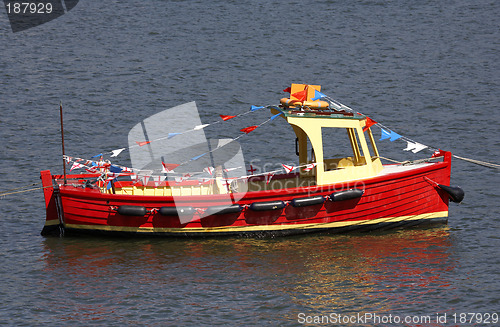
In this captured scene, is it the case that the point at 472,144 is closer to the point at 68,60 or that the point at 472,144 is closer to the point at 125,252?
the point at 125,252

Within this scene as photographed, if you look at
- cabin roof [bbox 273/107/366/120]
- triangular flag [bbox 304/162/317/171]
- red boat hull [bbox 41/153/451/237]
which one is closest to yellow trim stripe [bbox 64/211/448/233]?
red boat hull [bbox 41/153/451/237]

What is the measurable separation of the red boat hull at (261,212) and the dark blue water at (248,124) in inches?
15.6

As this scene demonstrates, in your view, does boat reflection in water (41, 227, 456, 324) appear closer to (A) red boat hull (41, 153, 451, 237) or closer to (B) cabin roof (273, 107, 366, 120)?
(A) red boat hull (41, 153, 451, 237)

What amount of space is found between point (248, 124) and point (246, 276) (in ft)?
45.0

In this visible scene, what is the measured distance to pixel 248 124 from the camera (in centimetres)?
3144

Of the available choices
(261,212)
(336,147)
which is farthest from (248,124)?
(261,212)

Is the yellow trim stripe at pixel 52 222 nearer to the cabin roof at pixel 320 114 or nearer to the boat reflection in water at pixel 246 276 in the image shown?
the boat reflection in water at pixel 246 276

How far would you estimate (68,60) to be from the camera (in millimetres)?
38250

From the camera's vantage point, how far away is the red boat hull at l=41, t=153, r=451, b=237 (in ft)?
65.7

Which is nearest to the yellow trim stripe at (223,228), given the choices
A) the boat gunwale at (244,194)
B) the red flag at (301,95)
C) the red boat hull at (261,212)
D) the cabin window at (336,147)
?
the red boat hull at (261,212)

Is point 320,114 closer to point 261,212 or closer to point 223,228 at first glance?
point 261,212

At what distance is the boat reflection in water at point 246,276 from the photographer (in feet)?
55.5

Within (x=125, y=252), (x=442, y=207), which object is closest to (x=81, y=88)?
(x=125, y=252)

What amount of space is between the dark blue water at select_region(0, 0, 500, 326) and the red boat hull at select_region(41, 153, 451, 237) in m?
0.40
